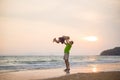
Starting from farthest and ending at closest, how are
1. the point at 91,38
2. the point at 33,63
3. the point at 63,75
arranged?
1. the point at 33,63
2. the point at 91,38
3. the point at 63,75

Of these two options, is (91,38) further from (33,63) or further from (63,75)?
(33,63)

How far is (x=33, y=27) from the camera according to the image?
686 centimetres

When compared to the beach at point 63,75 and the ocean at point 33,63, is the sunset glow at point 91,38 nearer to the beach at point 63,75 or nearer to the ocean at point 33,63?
the ocean at point 33,63

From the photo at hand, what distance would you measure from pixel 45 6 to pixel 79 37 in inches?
59.2

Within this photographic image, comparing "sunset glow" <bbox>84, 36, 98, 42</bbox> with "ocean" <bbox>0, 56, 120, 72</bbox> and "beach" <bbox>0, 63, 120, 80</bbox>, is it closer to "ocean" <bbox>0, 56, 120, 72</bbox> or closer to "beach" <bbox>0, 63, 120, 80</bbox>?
"ocean" <bbox>0, 56, 120, 72</bbox>

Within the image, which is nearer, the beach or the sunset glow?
the beach

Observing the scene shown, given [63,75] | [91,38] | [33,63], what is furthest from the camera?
[33,63]

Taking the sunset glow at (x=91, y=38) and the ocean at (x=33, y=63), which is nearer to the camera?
the sunset glow at (x=91, y=38)

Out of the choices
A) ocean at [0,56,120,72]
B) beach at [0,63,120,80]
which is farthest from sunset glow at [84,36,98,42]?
beach at [0,63,120,80]

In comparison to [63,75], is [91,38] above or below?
above

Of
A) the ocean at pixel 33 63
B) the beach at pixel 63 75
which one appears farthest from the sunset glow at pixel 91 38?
the beach at pixel 63 75

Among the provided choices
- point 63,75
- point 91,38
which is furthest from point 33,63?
point 63,75

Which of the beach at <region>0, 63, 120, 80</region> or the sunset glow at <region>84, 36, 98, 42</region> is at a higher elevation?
the sunset glow at <region>84, 36, 98, 42</region>

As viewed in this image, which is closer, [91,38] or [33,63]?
[91,38]
